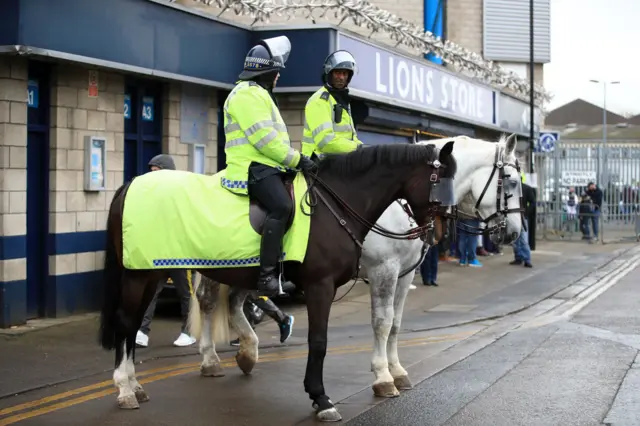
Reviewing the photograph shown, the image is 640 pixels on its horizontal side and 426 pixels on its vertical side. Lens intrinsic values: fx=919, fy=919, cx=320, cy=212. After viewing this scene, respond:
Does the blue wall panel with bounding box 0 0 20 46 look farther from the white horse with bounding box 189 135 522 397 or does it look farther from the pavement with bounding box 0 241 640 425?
the white horse with bounding box 189 135 522 397

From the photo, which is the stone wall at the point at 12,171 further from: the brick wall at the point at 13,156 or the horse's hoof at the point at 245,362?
the horse's hoof at the point at 245,362

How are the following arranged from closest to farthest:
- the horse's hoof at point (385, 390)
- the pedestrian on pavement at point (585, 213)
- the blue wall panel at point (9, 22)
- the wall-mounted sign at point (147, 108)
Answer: the horse's hoof at point (385, 390) < the blue wall panel at point (9, 22) < the wall-mounted sign at point (147, 108) < the pedestrian on pavement at point (585, 213)

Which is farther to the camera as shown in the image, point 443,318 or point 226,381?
point 443,318

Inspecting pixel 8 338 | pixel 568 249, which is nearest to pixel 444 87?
pixel 568 249

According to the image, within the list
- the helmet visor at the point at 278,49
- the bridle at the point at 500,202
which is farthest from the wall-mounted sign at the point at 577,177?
the helmet visor at the point at 278,49

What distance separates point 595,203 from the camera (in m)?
29.9

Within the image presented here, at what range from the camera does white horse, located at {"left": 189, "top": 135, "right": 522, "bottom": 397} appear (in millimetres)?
8203

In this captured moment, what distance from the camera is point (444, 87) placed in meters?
20.4

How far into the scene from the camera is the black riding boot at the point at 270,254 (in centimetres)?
716

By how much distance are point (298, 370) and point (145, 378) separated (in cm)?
150

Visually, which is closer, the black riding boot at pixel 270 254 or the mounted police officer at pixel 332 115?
the black riding boot at pixel 270 254

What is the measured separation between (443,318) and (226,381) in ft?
17.3

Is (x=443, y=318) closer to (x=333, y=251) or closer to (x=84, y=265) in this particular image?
(x=84, y=265)

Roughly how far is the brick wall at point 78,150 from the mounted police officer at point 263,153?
4783 millimetres
